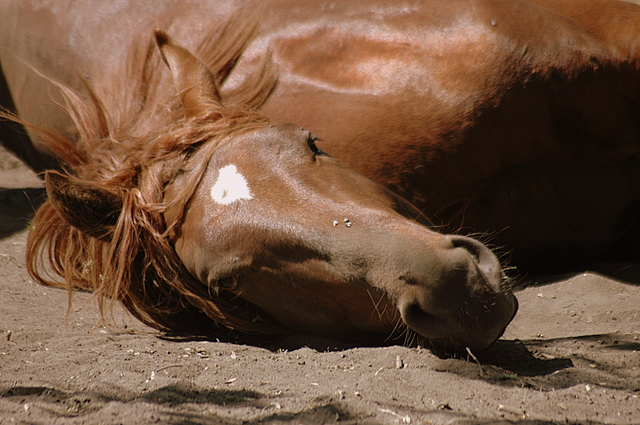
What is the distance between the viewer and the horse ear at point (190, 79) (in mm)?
3467

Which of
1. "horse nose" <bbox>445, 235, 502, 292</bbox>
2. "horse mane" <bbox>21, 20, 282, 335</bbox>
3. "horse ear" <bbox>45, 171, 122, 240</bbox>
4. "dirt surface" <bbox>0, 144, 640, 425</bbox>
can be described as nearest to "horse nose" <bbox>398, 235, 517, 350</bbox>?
"horse nose" <bbox>445, 235, 502, 292</bbox>

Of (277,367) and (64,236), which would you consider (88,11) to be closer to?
(64,236)

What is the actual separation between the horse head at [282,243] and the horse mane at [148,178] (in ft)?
0.03

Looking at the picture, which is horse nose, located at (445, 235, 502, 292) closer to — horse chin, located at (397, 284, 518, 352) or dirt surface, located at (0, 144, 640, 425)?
horse chin, located at (397, 284, 518, 352)

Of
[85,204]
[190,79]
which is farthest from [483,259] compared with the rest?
[190,79]

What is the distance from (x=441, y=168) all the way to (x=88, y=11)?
2.56m

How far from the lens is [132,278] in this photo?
3252 mm

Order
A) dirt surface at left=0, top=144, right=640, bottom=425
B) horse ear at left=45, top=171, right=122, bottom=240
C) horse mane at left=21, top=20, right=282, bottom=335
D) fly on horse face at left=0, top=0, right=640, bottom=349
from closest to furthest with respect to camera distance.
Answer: dirt surface at left=0, top=144, right=640, bottom=425 < fly on horse face at left=0, top=0, right=640, bottom=349 < horse ear at left=45, top=171, right=122, bottom=240 < horse mane at left=21, top=20, right=282, bottom=335

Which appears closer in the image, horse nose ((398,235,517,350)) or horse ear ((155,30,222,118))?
horse nose ((398,235,517,350))

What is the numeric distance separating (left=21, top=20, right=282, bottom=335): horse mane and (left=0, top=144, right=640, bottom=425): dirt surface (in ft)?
0.59

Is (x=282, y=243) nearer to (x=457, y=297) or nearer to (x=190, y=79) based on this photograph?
(x=457, y=297)

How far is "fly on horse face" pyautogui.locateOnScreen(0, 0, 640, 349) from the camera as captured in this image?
2.71 meters

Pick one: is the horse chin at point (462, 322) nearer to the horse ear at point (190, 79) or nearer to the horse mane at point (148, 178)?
the horse mane at point (148, 178)

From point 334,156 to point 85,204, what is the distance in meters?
1.22
